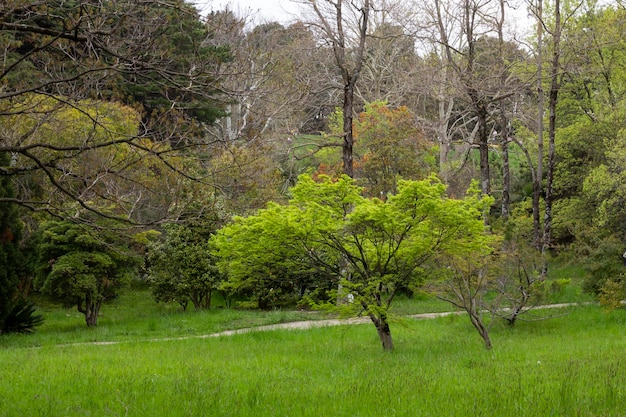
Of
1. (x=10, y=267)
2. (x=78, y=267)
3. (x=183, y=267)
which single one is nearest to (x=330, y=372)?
(x=10, y=267)

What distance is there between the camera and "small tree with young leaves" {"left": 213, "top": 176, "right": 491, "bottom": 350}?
10133 millimetres

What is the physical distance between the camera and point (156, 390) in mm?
7066

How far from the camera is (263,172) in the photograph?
739 inches

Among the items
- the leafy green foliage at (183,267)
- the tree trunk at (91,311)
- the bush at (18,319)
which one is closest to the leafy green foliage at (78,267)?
the tree trunk at (91,311)

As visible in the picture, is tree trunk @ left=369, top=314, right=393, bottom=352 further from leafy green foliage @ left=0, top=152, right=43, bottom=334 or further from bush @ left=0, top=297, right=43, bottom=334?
bush @ left=0, top=297, right=43, bottom=334

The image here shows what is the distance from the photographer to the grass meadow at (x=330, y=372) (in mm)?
6129

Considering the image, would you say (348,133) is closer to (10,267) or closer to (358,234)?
(358,234)

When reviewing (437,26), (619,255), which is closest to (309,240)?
(619,255)

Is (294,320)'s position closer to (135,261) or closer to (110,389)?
(135,261)

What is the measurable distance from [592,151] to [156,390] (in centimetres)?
2444

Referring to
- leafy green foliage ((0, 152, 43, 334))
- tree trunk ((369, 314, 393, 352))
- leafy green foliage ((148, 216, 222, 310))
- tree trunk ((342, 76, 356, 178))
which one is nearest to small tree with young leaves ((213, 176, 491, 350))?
tree trunk ((369, 314, 393, 352))

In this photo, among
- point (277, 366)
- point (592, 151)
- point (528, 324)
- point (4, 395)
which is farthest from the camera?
point (592, 151)

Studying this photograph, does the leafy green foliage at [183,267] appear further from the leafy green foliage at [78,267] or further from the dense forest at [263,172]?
the leafy green foliage at [78,267]

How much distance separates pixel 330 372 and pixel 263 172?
35.2ft
